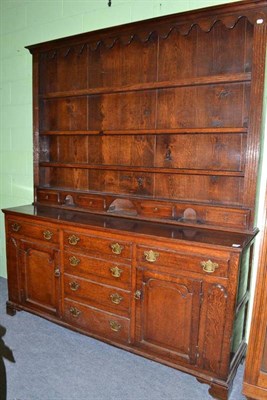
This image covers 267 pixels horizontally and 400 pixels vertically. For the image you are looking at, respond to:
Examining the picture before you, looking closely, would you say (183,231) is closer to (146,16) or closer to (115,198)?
(115,198)

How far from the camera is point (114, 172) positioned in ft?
8.26

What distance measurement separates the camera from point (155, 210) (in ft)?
7.38

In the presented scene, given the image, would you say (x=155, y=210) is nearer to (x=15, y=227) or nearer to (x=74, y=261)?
(x=74, y=261)

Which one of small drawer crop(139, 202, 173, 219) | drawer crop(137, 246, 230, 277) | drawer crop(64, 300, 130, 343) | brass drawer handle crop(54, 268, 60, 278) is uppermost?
small drawer crop(139, 202, 173, 219)

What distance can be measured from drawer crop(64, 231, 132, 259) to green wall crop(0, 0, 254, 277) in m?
1.06

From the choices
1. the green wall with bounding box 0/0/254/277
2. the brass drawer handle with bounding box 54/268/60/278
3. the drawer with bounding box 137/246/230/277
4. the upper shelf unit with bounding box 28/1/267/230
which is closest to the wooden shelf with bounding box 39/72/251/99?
the upper shelf unit with bounding box 28/1/267/230

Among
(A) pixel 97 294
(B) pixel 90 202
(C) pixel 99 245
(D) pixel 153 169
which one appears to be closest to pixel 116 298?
(A) pixel 97 294

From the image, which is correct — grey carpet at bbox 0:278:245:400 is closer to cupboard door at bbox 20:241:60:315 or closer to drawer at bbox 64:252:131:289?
cupboard door at bbox 20:241:60:315

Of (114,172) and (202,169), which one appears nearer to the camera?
(202,169)

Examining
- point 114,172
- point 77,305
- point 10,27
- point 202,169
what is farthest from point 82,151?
point 10,27

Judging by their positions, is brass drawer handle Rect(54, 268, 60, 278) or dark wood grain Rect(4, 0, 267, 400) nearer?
dark wood grain Rect(4, 0, 267, 400)

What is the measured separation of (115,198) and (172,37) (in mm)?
1226

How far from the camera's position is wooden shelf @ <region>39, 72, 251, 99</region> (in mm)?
1926

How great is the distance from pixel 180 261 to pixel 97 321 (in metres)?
0.81
